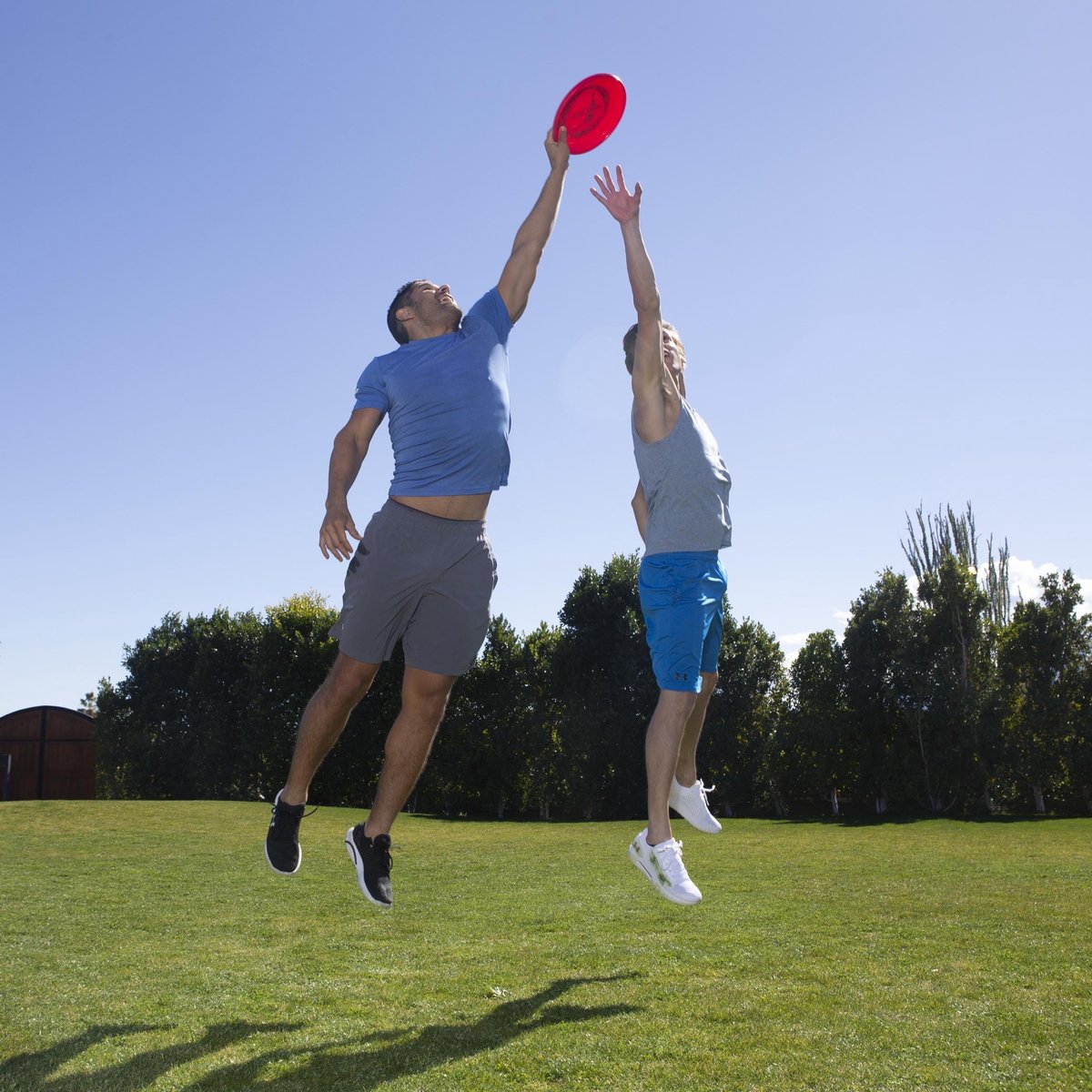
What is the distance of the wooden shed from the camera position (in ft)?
124

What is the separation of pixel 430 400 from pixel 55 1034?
2.92 m

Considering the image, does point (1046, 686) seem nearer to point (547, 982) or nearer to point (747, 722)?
point (747, 722)

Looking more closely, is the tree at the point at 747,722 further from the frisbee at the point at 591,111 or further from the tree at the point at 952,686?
the frisbee at the point at 591,111

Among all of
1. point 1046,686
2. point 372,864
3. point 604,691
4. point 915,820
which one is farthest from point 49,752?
point 372,864

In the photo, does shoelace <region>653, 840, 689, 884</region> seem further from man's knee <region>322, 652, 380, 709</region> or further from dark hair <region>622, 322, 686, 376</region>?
dark hair <region>622, 322, 686, 376</region>

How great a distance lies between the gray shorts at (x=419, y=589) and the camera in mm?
4273

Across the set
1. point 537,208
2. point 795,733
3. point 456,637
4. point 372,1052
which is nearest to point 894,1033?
point 372,1052

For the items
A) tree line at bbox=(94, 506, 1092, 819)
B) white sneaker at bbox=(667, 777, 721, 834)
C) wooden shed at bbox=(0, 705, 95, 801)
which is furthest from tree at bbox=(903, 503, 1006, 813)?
wooden shed at bbox=(0, 705, 95, 801)

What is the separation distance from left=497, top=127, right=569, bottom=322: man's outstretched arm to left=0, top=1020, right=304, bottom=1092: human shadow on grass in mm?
3383

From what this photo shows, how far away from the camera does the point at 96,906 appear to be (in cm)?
739

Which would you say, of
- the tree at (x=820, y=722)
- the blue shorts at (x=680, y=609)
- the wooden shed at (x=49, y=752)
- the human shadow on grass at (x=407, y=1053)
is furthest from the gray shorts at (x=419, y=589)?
the wooden shed at (x=49, y=752)

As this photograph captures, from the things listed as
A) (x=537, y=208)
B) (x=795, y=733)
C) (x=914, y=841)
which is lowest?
(x=914, y=841)

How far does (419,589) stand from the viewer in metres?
4.32

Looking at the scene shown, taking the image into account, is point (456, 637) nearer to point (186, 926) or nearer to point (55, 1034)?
point (55, 1034)
